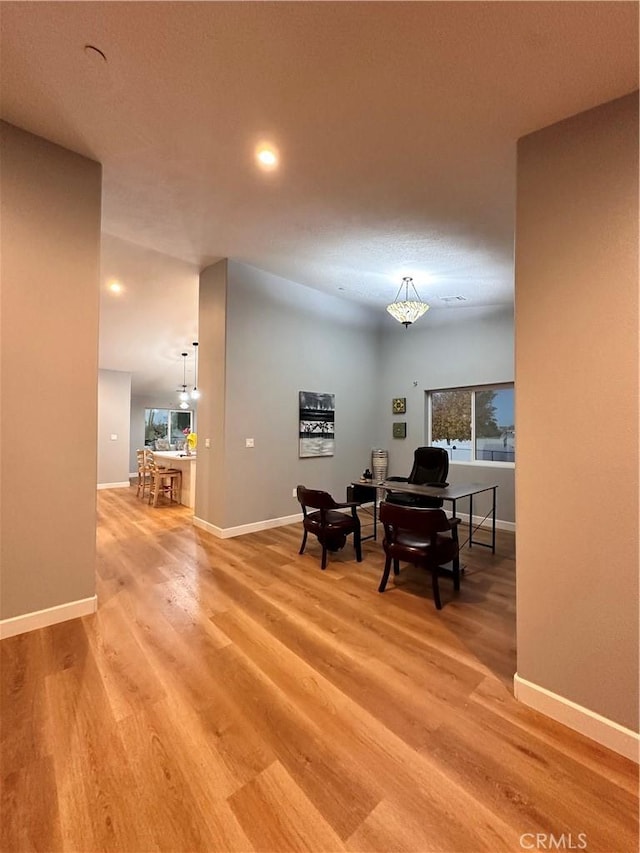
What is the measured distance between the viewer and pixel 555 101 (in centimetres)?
191

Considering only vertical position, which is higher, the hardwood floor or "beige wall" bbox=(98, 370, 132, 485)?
"beige wall" bbox=(98, 370, 132, 485)

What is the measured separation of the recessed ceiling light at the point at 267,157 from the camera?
2469 mm

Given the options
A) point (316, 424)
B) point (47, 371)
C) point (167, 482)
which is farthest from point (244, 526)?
point (167, 482)

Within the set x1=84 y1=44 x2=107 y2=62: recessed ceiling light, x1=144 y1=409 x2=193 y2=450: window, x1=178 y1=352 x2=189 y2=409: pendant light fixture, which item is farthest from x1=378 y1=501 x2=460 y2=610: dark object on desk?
x1=144 y1=409 x2=193 y2=450: window

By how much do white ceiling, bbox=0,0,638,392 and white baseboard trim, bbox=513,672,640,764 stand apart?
3.01m

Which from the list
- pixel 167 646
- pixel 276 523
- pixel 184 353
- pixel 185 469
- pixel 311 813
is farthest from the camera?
pixel 184 353

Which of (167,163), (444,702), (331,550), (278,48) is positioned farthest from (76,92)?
(331,550)

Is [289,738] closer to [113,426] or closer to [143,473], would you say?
[143,473]

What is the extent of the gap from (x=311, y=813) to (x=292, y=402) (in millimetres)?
4339

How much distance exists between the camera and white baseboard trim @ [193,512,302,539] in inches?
178

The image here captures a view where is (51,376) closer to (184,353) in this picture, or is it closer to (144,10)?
(144,10)

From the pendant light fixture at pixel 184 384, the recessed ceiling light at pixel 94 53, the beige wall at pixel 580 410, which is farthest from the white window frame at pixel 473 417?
the pendant light fixture at pixel 184 384

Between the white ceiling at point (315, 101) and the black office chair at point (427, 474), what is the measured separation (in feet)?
7.95

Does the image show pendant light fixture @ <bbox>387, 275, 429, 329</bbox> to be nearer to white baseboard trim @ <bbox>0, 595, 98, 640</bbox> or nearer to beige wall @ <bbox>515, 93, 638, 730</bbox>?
beige wall @ <bbox>515, 93, 638, 730</bbox>
